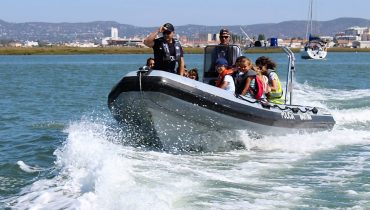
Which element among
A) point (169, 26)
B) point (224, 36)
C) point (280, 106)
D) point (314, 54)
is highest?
point (169, 26)

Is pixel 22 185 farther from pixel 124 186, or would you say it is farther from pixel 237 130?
pixel 237 130

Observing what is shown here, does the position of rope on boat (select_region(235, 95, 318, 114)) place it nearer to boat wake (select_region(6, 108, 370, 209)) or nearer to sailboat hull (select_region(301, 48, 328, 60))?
boat wake (select_region(6, 108, 370, 209))

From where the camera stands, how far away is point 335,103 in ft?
60.8

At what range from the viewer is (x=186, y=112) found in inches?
347

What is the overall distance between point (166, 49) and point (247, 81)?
4.46ft

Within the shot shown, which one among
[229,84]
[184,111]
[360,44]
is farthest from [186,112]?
[360,44]

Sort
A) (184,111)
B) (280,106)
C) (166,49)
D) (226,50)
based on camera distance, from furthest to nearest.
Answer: (226,50) < (280,106) < (166,49) < (184,111)

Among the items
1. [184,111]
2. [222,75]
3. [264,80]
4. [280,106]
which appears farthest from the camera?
[264,80]

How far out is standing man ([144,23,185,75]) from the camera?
8.81 metres

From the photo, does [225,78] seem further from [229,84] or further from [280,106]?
[280,106]

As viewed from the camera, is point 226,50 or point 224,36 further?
point 226,50

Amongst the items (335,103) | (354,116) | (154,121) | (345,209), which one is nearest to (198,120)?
(154,121)

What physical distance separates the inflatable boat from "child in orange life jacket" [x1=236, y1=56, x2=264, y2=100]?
25 centimetres

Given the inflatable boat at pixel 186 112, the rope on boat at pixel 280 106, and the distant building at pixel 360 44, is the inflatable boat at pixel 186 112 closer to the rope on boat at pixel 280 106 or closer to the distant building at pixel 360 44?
the rope on boat at pixel 280 106
